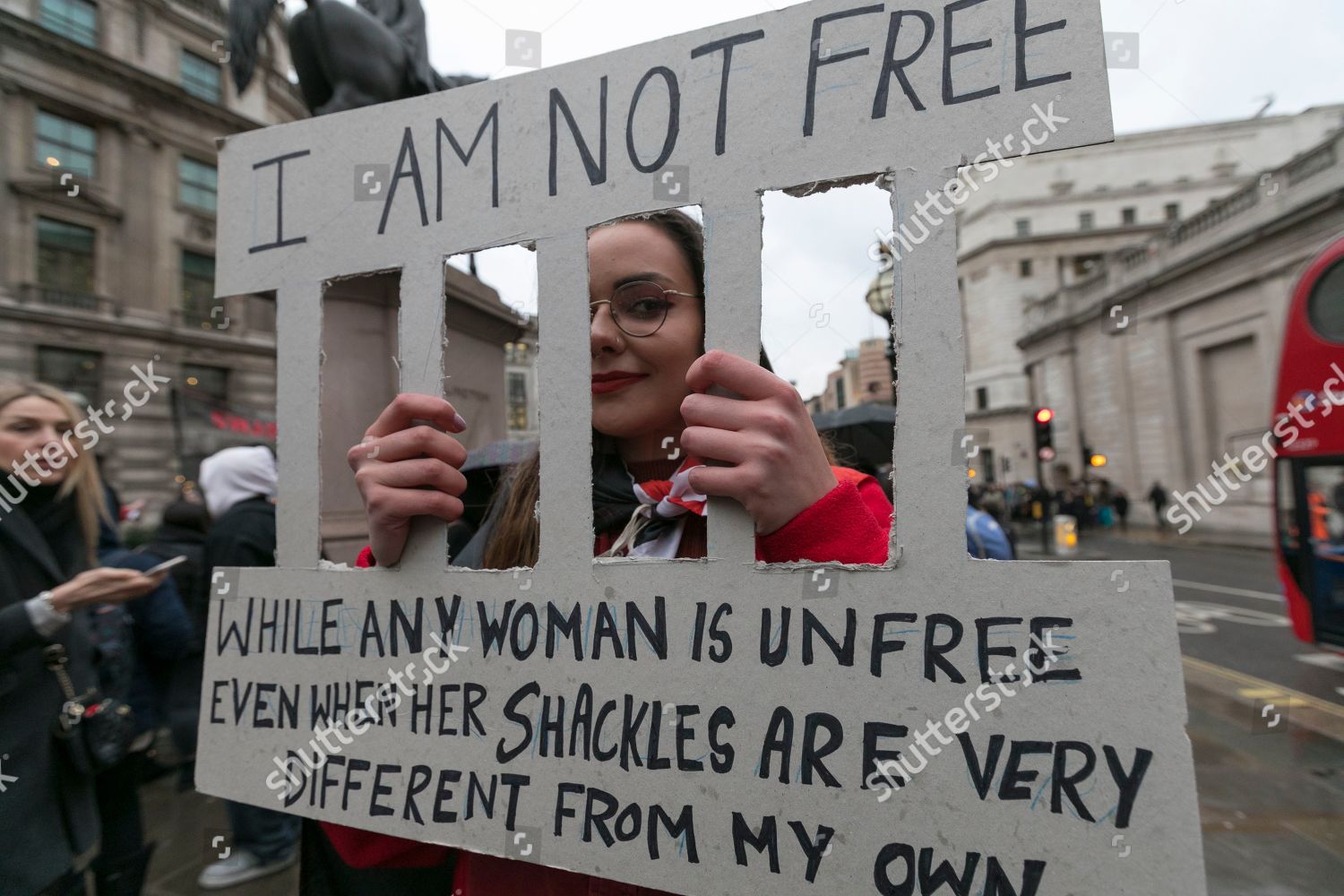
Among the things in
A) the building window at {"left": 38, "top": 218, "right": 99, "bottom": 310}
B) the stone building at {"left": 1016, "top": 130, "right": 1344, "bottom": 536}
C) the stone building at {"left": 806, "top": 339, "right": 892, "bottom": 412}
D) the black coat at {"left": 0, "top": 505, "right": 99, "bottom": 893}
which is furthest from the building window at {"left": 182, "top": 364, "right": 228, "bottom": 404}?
the stone building at {"left": 1016, "top": 130, "right": 1344, "bottom": 536}

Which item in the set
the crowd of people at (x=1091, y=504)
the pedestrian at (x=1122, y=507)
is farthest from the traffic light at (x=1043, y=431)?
the pedestrian at (x=1122, y=507)

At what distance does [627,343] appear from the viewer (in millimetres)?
1197

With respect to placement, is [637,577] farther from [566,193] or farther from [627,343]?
[566,193]

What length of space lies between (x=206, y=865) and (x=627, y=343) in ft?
12.4

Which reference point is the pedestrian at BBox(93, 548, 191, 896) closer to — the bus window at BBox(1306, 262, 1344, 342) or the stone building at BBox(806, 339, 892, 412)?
the stone building at BBox(806, 339, 892, 412)

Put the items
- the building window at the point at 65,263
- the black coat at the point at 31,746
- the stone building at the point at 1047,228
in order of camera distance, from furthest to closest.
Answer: the stone building at the point at 1047,228, the building window at the point at 65,263, the black coat at the point at 31,746

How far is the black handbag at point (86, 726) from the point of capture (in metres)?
2.15

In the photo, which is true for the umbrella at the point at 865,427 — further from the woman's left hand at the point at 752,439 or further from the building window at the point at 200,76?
Answer: the building window at the point at 200,76

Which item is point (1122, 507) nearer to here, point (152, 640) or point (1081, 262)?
point (1081, 262)

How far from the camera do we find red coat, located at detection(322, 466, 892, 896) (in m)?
0.95

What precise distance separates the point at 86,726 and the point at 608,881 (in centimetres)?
212

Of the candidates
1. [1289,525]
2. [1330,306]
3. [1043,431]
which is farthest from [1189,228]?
[1289,525]

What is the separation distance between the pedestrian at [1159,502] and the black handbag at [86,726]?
82.3 ft

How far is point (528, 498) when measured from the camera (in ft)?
4.46
